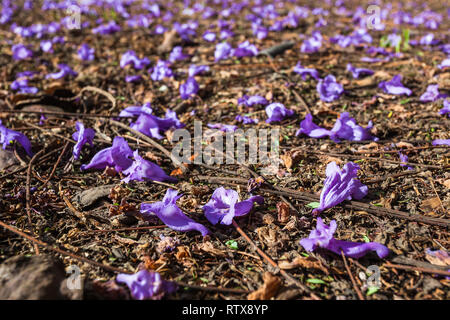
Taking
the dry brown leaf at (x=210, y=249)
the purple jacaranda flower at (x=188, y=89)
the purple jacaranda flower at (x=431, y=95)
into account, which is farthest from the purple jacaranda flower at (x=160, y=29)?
the dry brown leaf at (x=210, y=249)

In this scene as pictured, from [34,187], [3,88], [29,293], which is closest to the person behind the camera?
[29,293]

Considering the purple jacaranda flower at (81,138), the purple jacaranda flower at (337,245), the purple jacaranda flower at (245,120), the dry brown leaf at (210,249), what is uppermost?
the purple jacaranda flower at (81,138)

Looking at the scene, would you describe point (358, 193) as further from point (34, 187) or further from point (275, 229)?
point (34, 187)

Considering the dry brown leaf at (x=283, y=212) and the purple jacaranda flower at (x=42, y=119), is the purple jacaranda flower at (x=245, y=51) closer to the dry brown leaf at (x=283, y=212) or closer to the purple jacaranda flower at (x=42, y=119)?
the purple jacaranda flower at (x=42, y=119)

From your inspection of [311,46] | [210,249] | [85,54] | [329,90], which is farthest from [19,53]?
[210,249]

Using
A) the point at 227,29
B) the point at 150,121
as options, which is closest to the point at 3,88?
the point at 150,121

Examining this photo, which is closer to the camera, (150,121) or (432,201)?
(432,201)

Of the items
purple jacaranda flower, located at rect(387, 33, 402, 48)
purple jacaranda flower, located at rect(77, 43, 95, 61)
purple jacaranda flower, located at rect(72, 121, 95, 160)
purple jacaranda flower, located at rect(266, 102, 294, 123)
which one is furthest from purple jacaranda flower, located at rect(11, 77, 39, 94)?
purple jacaranda flower, located at rect(387, 33, 402, 48)
